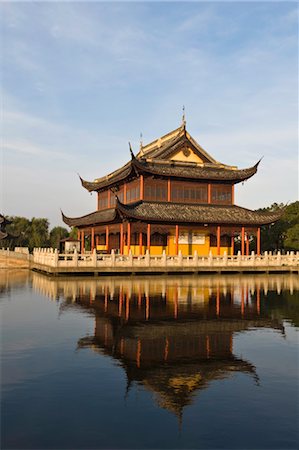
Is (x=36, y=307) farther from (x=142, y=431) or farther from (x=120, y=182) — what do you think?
(x=120, y=182)

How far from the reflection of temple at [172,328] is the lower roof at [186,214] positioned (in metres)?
10.6

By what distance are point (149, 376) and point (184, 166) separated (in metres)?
33.0

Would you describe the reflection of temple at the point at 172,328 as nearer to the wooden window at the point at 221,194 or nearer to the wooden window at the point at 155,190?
the wooden window at the point at 155,190

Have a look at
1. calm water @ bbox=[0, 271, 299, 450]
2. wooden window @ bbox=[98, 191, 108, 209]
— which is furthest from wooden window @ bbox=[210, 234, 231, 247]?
calm water @ bbox=[0, 271, 299, 450]

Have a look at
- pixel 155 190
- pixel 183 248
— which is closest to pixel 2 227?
pixel 155 190

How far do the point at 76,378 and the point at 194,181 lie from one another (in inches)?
1279

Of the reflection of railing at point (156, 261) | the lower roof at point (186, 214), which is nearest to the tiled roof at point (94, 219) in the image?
the lower roof at point (186, 214)

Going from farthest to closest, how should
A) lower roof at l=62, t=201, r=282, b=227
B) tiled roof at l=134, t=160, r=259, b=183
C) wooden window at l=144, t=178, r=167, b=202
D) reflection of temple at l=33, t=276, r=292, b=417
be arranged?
wooden window at l=144, t=178, r=167, b=202 < tiled roof at l=134, t=160, r=259, b=183 < lower roof at l=62, t=201, r=282, b=227 < reflection of temple at l=33, t=276, r=292, b=417

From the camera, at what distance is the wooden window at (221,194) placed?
40.8 meters

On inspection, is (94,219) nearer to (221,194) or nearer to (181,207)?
(181,207)

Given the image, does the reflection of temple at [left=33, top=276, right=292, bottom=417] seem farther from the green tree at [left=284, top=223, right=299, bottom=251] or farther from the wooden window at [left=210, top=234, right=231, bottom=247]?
the green tree at [left=284, top=223, right=299, bottom=251]

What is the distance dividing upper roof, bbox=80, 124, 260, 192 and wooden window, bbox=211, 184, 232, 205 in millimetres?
633

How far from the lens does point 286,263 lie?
123ft

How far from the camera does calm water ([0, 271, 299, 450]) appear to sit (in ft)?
20.6
